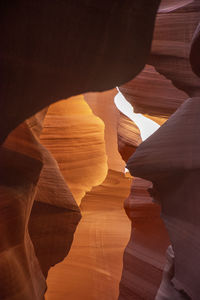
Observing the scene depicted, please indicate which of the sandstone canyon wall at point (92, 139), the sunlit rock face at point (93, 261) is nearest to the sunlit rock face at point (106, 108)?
the sunlit rock face at point (93, 261)

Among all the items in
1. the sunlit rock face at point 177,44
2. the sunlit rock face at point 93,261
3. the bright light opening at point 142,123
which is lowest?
the sunlit rock face at point 93,261

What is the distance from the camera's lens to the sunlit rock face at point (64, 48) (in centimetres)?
120

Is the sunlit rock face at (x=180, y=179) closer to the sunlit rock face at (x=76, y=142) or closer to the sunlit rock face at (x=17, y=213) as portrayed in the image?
the sunlit rock face at (x=17, y=213)

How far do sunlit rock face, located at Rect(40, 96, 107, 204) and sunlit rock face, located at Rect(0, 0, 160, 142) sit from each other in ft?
8.44

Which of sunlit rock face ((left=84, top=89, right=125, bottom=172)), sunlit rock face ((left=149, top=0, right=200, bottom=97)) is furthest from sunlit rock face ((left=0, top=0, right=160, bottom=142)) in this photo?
sunlit rock face ((left=84, top=89, right=125, bottom=172))

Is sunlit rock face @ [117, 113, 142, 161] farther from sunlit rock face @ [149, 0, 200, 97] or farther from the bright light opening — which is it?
sunlit rock face @ [149, 0, 200, 97]

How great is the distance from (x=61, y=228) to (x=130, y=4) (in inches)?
61.0

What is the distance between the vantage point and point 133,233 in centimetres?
384

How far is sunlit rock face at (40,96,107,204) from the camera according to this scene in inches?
154

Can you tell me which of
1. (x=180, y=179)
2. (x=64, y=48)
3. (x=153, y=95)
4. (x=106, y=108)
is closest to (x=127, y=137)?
(x=153, y=95)

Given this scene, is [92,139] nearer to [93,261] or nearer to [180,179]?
[93,261]

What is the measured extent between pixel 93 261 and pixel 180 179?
2.63 metres

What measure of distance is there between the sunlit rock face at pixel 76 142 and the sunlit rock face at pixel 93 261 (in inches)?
20.7

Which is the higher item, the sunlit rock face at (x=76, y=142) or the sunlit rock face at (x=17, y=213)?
the sunlit rock face at (x=17, y=213)
